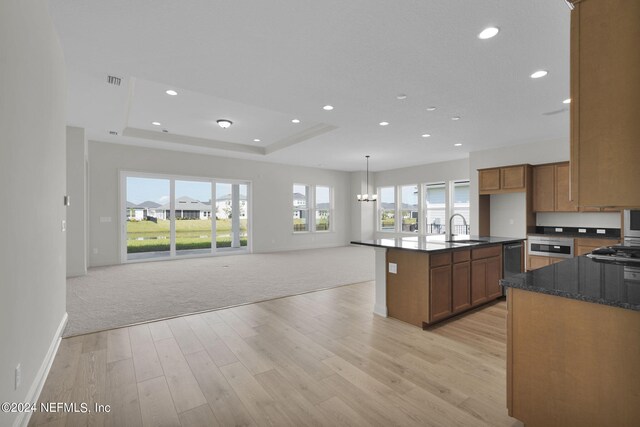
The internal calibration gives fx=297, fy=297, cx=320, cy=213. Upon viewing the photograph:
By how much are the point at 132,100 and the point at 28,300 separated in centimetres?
387

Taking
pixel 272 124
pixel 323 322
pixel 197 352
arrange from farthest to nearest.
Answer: pixel 272 124
pixel 323 322
pixel 197 352

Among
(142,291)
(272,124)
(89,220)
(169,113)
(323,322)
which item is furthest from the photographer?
(89,220)

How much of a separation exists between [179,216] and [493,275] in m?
7.39

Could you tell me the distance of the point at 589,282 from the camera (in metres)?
1.65

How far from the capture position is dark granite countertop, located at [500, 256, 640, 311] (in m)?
1.39

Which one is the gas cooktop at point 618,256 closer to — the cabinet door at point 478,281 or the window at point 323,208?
the cabinet door at point 478,281

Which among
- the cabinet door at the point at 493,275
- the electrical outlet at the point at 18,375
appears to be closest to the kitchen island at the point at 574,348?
the cabinet door at the point at 493,275

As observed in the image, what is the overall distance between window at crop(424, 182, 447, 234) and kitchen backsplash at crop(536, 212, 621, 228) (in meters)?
3.06

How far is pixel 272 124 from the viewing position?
6105mm

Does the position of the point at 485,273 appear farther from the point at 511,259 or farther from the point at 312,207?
the point at 312,207

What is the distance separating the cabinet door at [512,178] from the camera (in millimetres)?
6188

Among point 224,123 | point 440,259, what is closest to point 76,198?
point 224,123

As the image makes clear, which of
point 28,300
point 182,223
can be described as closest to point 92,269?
point 182,223

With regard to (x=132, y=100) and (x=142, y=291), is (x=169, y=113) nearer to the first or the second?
(x=132, y=100)
